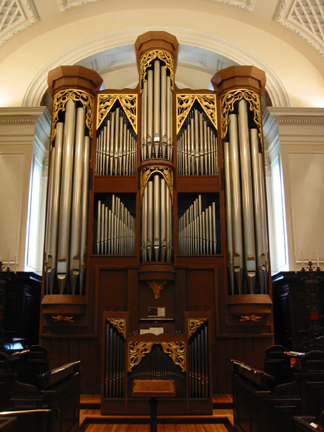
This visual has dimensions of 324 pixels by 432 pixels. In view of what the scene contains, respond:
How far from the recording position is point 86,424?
5.87 metres

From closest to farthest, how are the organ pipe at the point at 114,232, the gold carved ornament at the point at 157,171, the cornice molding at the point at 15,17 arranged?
the organ pipe at the point at 114,232
the gold carved ornament at the point at 157,171
the cornice molding at the point at 15,17

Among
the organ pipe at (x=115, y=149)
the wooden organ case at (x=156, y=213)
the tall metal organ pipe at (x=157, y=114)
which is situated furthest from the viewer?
the organ pipe at (x=115, y=149)

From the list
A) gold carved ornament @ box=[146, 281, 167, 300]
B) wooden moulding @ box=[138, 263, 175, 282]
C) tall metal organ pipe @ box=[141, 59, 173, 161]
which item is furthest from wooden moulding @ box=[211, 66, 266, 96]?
gold carved ornament @ box=[146, 281, 167, 300]

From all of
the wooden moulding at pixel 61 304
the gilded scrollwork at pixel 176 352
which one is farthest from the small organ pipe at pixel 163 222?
the gilded scrollwork at pixel 176 352

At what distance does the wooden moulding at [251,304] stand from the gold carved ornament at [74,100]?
12.3 ft

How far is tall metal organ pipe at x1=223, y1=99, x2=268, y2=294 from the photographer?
7348mm

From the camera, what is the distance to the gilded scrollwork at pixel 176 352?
18.7ft

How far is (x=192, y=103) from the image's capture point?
27.7 ft

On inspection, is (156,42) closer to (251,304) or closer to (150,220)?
(150,220)

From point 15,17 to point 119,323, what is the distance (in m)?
6.31

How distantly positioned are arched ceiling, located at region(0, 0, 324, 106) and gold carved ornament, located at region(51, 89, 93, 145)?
88cm

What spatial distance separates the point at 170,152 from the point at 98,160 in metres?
1.25

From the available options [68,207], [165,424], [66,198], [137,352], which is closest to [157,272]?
[137,352]

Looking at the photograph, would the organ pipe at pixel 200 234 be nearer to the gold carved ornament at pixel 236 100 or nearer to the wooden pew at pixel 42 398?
the gold carved ornament at pixel 236 100
